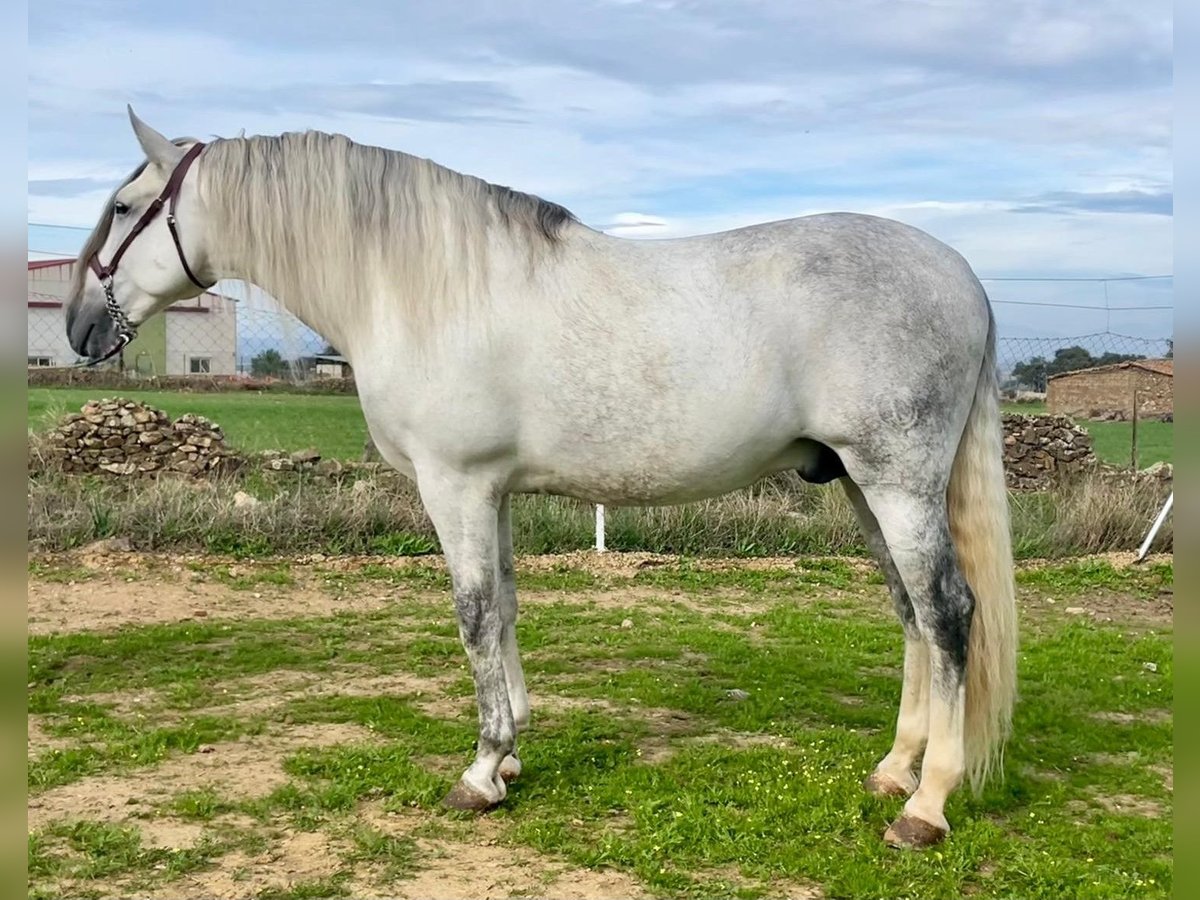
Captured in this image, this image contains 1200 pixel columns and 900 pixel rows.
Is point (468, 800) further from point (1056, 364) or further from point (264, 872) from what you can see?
point (1056, 364)

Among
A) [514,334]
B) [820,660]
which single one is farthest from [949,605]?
[820,660]

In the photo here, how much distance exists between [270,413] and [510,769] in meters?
12.0

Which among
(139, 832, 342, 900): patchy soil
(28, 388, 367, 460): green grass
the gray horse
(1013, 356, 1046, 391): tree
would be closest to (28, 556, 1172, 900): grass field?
(139, 832, 342, 900): patchy soil

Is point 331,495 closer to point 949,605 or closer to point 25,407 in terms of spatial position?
point 949,605

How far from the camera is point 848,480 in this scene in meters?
3.73

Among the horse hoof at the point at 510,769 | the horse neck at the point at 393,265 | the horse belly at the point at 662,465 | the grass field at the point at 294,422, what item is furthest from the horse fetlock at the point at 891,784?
the grass field at the point at 294,422

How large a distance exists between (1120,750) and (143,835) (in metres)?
3.95

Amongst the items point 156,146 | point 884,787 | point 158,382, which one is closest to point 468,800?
point 884,787

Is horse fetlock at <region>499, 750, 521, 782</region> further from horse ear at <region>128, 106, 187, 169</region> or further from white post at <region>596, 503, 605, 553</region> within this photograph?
white post at <region>596, 503, 605, 553</region>

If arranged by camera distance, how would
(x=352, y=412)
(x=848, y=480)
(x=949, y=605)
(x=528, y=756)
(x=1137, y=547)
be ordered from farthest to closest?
(x=352, y=412) < (x=1137, y=547) < (x=528, y=756) < (x=848, y=480) < (x=949, y=605)

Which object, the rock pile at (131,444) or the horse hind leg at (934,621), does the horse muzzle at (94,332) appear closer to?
the horse hind leg at (934,621)

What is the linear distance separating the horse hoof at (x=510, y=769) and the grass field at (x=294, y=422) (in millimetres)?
8993

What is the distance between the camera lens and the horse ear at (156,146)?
3.46 metres

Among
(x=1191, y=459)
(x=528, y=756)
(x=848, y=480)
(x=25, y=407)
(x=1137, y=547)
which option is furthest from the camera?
(x=1137, y=547)
